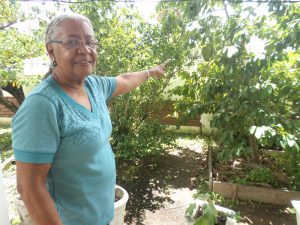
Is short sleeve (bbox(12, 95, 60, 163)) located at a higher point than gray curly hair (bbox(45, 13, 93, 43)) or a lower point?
lower

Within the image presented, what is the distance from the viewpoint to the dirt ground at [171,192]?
127 inches

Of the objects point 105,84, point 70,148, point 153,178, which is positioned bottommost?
point 153,178

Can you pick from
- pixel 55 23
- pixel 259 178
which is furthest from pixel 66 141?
pixel 259 178

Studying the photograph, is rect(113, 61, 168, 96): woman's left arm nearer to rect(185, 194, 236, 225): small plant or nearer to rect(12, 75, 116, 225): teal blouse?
rect(12, 75, 116, 225): teal blouse

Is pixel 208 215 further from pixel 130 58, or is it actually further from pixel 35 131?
pixel 130 58

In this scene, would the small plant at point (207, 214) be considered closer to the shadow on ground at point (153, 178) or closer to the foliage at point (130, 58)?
the shadow on ground at point (153, 178)

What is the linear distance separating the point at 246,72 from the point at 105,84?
171 cm

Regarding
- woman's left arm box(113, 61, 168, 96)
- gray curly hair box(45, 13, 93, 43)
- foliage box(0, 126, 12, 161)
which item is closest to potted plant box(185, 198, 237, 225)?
woman's left arm box(113, 61, 168, 96)

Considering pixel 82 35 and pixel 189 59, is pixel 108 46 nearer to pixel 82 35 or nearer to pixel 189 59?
pixel 189 59

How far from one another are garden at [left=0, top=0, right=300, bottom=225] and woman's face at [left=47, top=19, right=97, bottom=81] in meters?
1.28

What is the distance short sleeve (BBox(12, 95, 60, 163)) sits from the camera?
0.96 meters

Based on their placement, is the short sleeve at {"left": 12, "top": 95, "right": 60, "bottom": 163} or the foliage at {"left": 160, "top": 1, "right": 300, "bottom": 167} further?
the foliage at {"left": 160, "top": 1, "right": 300, "bottom": 167}

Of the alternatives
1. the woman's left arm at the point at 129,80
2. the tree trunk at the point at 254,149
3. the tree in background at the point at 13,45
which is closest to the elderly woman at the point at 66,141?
the woman's left arm at the point at 129,80

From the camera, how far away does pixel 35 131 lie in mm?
957
